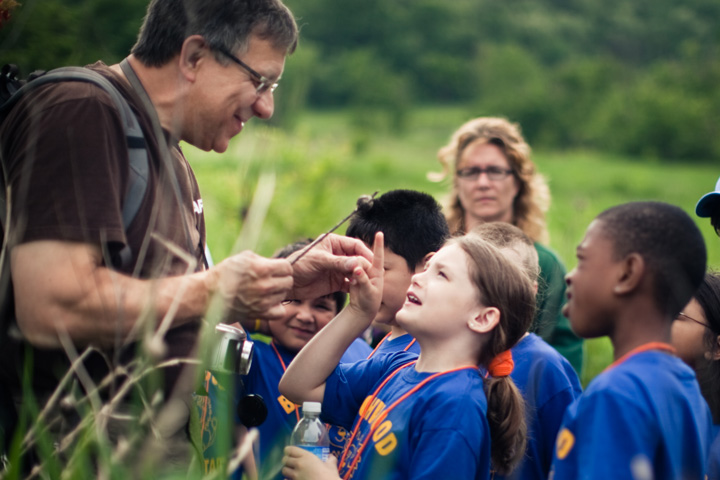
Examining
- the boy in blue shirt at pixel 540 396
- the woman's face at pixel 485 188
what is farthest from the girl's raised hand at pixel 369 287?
the woman's face at pixel 485 188

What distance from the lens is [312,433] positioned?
9.66 feet

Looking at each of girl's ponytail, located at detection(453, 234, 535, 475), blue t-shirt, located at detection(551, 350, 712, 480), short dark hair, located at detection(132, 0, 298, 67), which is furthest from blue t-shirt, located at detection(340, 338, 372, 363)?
blue t-shirt, located at detection(551, 350, 712, 480)

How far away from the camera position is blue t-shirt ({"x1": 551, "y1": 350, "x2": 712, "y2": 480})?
7.30 ft

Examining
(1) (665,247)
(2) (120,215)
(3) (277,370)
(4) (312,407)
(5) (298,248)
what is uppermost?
(1) (665,247)

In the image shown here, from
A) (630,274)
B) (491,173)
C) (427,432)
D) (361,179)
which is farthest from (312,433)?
(361,179)

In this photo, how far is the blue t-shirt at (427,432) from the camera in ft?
8.71

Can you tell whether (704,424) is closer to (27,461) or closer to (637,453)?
(637,453)

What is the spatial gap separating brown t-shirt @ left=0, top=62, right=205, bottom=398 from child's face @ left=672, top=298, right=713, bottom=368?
1996 mm

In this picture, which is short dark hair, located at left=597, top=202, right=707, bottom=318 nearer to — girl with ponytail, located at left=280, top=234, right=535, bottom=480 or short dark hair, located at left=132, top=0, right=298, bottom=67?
girl with ponytail, located at left=280, top=234, right=535, bottom=480

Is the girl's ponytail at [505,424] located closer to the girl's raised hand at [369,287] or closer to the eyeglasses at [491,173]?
the girl's raised hand at [369,287]

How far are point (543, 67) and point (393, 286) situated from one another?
3059 inches

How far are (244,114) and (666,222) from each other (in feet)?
5.15

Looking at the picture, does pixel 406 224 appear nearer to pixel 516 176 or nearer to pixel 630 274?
pixel 630 274

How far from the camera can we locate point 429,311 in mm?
2979
